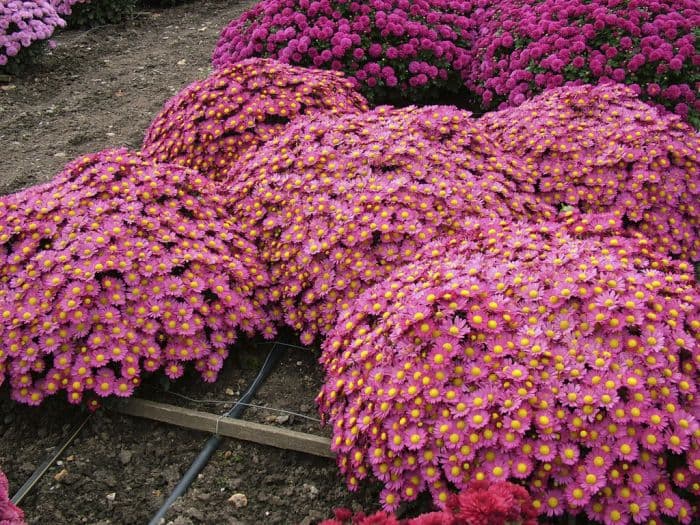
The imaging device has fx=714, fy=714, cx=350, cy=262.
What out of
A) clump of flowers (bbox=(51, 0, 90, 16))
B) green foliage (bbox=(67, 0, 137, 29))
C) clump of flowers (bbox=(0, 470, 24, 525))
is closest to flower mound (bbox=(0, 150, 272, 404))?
clump of flowers (bbox=(0, 470, 24, 525))

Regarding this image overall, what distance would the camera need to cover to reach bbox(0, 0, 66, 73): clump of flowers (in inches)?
289

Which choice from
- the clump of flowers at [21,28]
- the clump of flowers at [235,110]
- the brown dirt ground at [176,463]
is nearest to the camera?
the brown dirt ground at [176,463]

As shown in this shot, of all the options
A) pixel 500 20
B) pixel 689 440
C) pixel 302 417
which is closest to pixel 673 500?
pixel 689 440

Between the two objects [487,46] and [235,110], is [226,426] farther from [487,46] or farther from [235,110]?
[487,46]

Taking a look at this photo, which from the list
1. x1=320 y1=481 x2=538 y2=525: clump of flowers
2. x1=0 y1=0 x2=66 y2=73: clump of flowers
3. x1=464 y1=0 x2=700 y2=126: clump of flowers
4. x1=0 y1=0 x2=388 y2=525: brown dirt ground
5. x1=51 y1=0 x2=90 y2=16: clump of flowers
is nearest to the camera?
x1=320 y1=481 x2=538 y2=525: clump of flowers

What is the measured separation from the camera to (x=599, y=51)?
15.8 ft

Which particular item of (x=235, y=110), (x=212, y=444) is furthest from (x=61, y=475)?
(x=235, y=110)

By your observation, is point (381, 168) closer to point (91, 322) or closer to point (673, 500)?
point (91, 322)

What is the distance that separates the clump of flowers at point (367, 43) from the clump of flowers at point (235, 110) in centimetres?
87

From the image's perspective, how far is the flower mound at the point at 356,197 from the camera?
3041 millimetres

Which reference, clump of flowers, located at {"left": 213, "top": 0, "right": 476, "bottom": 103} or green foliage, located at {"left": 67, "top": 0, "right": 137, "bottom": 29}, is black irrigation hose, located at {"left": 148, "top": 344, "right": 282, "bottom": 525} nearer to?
clump of flowers, located at {"left": 213, "top": 0, "right": 476, "bottom": 103}

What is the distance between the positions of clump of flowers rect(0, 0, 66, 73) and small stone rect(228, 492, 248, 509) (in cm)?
638

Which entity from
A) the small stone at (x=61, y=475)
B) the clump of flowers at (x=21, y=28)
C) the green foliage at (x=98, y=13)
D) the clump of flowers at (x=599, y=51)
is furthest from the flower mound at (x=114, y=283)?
the green foliage at (x=98, y=13)

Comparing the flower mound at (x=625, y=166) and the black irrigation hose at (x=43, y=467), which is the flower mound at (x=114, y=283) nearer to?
the black irrigation hose at (x=43, y=467)
